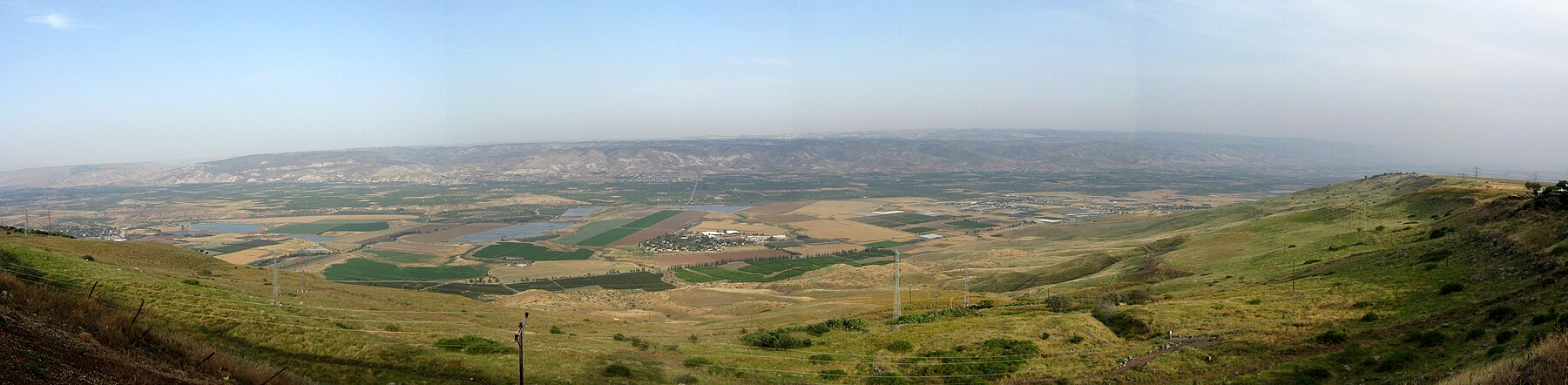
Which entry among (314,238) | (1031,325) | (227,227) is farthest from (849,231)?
(227,227)

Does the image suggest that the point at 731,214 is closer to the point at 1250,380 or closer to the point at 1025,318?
the point at 1025,318

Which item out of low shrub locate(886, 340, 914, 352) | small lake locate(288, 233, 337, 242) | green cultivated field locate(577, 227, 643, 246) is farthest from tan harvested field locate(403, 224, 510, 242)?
low shrub locate(886, 340, 914, 352)

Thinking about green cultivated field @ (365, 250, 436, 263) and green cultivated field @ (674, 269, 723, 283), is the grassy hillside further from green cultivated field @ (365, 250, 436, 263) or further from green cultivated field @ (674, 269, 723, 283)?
green cultivated field @ (365, 250, 436, 263)

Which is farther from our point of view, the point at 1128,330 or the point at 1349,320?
the point at 1128,330

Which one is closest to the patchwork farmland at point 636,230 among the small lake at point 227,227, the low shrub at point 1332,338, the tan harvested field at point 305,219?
the tan harvested field at point 305,219

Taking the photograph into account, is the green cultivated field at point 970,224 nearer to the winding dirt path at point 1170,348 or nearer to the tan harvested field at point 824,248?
the tan harvested field at point 824,248

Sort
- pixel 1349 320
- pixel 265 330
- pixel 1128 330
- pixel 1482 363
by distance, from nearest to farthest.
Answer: pixel 1482 363, pixel 265 330, pixel 1349 320, pixel 1128 330

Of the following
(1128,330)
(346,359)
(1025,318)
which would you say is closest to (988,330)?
(1025,318)
